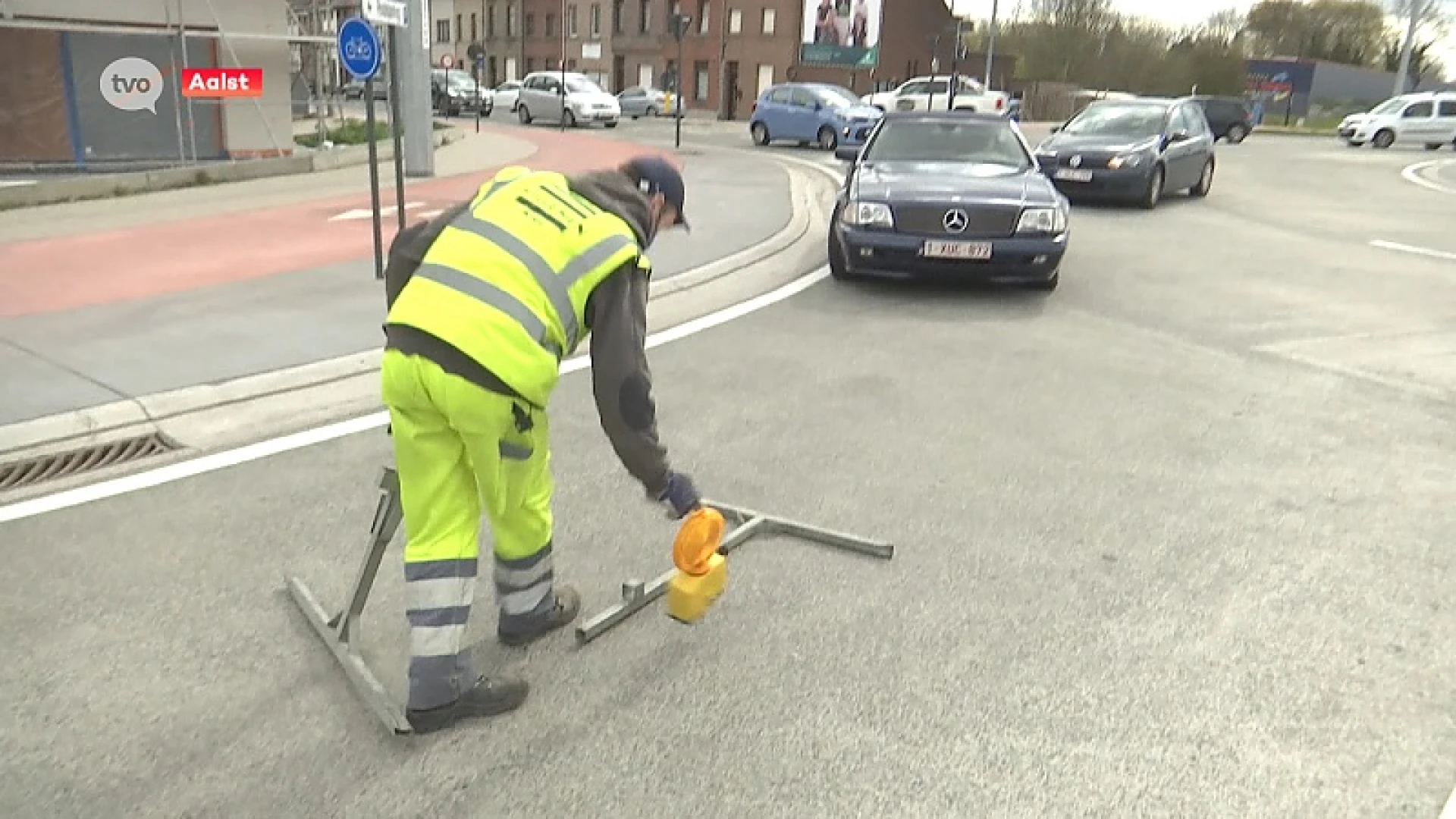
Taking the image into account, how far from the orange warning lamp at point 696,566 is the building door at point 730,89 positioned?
2077 inches

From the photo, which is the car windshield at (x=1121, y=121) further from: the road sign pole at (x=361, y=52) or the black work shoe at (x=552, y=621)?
the black work shoe at (x=552, y=621)

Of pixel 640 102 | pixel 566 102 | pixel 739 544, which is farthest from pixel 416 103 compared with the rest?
pixel 640 102

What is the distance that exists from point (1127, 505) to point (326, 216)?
32.8ft

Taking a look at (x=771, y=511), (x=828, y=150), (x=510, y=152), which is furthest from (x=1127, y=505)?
(x=828, y=150)

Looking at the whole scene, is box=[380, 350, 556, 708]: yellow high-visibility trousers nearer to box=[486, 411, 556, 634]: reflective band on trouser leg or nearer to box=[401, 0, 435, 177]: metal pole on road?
box=[486, 411, 556, 634]: reflective band on trouser leg

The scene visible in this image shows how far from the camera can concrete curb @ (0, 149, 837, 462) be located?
5332mm

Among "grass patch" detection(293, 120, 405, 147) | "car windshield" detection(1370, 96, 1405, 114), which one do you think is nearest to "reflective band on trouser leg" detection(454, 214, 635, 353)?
"grass patch" detection(293, 120, 405, 147)

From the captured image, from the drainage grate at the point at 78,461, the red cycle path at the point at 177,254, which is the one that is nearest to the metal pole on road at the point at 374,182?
the red cycle path at the point at 177,254

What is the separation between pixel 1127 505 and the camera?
4.98m

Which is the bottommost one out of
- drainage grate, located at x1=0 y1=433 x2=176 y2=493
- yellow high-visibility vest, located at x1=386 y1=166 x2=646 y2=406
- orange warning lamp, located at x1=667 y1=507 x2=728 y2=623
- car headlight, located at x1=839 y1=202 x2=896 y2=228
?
drainage grate, located at x1=0 y1=433 x2=176 y2=493

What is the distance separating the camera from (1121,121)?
1698cm

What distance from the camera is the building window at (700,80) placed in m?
55.6

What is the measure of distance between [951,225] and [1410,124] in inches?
1341

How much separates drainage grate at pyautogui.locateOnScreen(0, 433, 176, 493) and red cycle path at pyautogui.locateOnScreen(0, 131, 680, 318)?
9.80 feet
